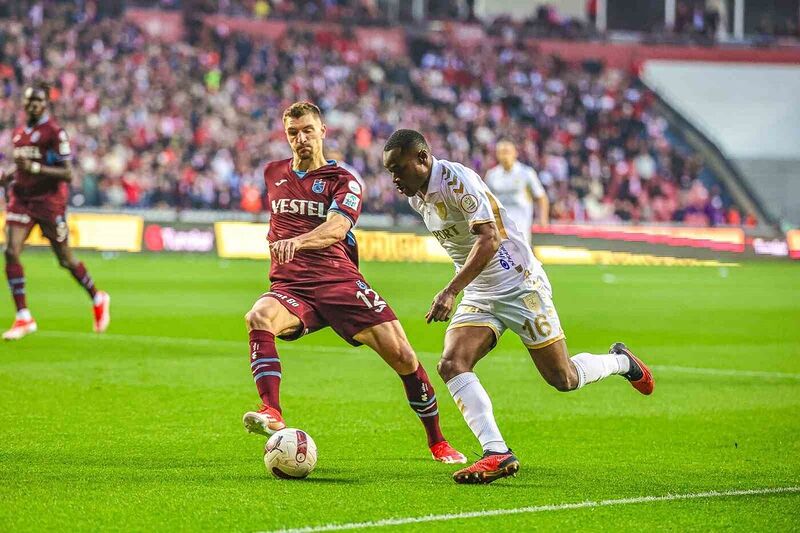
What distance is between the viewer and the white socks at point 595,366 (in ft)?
25.4

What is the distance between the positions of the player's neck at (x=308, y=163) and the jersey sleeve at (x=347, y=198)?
0.17 m

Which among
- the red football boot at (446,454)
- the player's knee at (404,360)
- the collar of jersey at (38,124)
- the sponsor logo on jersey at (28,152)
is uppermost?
the collar of jersey at (38,124)

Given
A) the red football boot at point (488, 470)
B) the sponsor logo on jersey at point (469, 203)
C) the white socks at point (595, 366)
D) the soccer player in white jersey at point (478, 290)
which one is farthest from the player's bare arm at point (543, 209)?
the red football boot at point (488, 470)

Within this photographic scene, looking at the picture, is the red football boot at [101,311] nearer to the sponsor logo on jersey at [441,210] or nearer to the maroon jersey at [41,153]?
the maroon jersey at [41,153]

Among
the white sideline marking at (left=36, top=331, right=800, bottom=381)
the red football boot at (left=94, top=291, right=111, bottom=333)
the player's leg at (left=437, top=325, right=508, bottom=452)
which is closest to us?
the player's leg at (left=437, top=325, right=508, bottom=452)

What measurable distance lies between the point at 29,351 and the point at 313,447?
678 centimetres

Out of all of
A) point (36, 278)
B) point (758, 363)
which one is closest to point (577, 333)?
point (758, 363)

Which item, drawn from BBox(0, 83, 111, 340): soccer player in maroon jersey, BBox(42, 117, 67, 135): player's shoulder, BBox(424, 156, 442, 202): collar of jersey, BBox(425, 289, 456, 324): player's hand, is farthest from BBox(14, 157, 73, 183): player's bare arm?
BBox(425, 289, 456, 324): player's hand

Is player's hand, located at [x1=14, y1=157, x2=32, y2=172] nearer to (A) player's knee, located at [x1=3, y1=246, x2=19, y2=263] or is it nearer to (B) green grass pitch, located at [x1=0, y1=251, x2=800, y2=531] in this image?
(A) player's knee, located at [x1=3, y1=246, x2=19, y2=263]

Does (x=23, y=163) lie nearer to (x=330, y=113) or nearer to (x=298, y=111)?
(x=298, y=111)

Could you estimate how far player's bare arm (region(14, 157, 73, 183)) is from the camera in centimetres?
1303

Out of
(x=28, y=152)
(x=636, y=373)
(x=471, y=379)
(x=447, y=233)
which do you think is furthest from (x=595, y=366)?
(x=28, y=152)

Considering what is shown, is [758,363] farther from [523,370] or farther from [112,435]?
[112,435]

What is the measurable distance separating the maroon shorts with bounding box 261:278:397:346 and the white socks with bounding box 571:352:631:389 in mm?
1164
